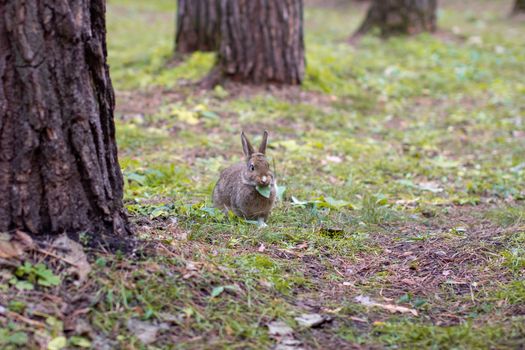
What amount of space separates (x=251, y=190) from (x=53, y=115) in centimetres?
211

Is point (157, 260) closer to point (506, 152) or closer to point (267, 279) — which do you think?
point (267, 279)

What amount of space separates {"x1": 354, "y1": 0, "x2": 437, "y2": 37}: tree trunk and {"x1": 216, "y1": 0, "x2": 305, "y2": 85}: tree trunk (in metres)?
4.89

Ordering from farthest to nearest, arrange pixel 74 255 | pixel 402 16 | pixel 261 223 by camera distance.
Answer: pixel 402 16 → pixel 261 223 → pixel 74 255

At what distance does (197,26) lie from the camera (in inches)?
412

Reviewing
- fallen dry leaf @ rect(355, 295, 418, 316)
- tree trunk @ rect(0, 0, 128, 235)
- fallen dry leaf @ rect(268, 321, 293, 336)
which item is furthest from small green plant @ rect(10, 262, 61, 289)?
fallen dry leaf @ rect(355, 295, 418, 316)

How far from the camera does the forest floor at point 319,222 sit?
3.49 metres

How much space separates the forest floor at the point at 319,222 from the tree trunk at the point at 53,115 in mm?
221

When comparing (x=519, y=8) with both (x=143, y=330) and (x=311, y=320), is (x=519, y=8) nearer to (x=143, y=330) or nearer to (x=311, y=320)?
(x=311, y=320)

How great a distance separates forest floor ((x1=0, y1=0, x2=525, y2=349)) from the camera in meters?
3.49

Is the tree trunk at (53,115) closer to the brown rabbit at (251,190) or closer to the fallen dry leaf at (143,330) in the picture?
the fallen dry leaf at (143,330)

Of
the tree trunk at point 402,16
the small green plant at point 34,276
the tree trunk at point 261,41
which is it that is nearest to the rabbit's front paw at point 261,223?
the small green plant at point 34,276

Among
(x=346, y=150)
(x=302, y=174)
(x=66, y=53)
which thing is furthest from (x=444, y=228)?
(x=66, y=53)

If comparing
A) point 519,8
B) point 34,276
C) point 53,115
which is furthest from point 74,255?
point 519,8

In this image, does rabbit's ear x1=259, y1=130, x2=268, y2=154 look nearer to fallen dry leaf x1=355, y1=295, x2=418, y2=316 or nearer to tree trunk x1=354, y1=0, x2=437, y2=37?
fallen dry leaf x1=355, y1=295, x2=418, y2=316
